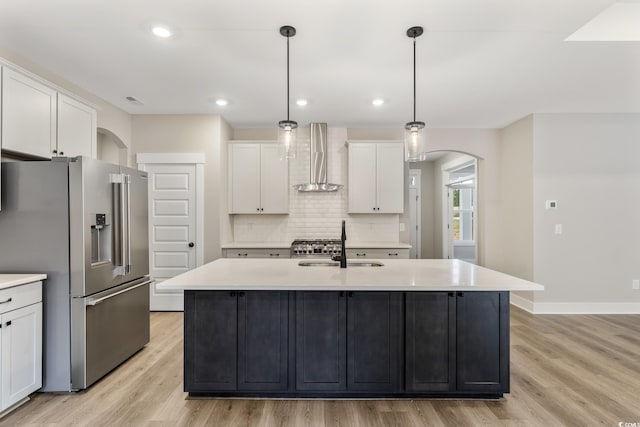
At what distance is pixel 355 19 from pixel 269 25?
626mm

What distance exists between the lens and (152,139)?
4.55 meters

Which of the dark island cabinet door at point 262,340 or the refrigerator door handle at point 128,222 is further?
the refrigerator door handle at point 128,222

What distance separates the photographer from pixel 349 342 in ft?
7.63

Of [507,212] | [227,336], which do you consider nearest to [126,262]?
→ [227,336]

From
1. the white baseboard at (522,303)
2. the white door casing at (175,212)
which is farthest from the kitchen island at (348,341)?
the white baseboard at (522,303)

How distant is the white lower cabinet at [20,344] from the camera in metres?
2.14

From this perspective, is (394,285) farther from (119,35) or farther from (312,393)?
(119,35)

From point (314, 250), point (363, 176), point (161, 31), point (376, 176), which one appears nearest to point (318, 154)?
point (363, 176)

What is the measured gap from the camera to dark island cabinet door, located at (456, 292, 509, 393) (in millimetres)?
2318

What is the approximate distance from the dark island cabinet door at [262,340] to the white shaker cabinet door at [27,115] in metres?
2.10

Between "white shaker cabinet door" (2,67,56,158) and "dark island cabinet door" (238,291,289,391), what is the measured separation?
6.89 feet

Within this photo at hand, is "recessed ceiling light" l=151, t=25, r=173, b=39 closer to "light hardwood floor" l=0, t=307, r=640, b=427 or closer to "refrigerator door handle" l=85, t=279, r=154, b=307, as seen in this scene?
"refrigerator door handle" l=85, t=279, r=154, b=307

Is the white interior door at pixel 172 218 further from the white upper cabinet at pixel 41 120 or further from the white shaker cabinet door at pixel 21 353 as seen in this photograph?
the white shaker cabinet door at pixel 21 353

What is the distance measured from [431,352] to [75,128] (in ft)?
11.9
